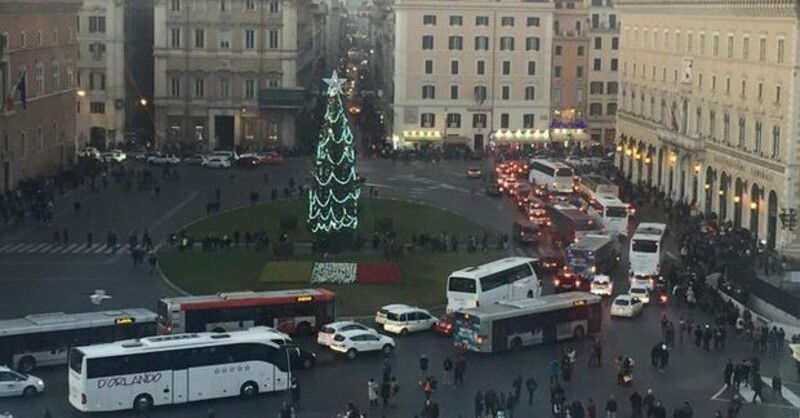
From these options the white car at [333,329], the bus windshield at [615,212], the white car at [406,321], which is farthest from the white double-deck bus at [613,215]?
the white car at [333,329]

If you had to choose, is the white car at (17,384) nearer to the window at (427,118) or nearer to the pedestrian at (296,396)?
the pedestrian at (296,396)

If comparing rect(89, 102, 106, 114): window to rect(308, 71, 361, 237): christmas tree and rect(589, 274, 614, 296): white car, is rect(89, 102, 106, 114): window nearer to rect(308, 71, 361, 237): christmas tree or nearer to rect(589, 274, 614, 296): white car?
rect(308, 71, 361, 237): christmas tree

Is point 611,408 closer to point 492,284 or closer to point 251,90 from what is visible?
point 492,284

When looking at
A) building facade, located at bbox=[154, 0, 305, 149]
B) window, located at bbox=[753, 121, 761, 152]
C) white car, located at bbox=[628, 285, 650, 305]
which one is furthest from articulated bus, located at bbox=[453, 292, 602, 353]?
building facade, located at bbox=[154, 0, 305, 149]

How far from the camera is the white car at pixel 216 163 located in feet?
231

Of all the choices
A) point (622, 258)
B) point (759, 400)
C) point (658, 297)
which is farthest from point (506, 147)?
point (759, 400)

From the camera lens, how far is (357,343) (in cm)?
3259

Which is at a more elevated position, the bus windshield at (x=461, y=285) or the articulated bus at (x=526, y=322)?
the bus windshield at (x=461, y=285)

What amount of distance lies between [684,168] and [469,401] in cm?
3345

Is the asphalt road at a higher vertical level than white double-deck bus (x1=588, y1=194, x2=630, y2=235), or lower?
lower

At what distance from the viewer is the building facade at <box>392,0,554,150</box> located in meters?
80.9

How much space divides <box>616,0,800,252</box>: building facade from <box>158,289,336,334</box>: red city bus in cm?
1823

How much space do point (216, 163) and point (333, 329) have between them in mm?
38193

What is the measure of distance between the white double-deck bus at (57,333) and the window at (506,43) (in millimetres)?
51474
